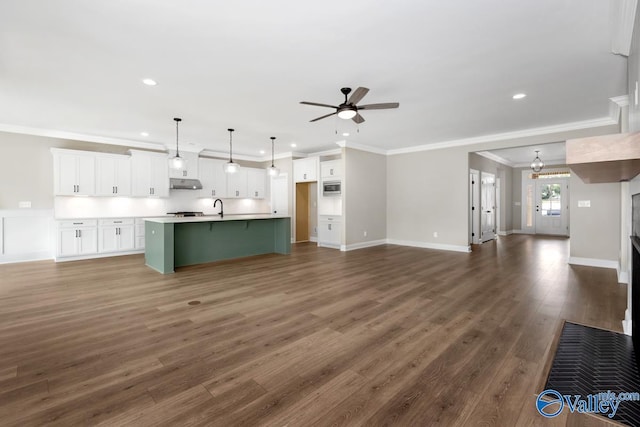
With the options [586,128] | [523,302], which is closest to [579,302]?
[523,302]

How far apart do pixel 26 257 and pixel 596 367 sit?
8.99 metres

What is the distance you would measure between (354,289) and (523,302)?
2066 mm

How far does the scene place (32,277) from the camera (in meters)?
4.77

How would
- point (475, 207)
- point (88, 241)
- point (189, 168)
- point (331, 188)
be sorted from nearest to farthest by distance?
point (88, 241) → point (331, 188) → point (189, 168) → point (475, 207)

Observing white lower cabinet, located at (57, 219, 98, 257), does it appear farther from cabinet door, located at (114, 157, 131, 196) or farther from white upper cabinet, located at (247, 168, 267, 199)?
white upper cabinet, located at (247, 168, 267, 199)

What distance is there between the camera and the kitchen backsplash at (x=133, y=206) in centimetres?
654

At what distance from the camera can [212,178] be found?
849cm

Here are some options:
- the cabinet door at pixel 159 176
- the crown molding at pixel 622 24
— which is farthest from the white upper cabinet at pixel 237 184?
the crown molding at pixel 622 24

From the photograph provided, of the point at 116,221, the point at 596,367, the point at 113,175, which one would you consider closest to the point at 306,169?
the point at 113,175

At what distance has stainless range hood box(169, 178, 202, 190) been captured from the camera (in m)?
7.65

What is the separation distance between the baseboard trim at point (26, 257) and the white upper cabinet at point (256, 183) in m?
4.95

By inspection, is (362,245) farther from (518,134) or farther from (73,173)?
(73,173)

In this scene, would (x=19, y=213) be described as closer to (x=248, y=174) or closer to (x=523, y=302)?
(x=248, y=174)

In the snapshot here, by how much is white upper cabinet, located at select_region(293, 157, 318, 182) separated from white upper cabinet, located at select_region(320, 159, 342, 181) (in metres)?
0.24
